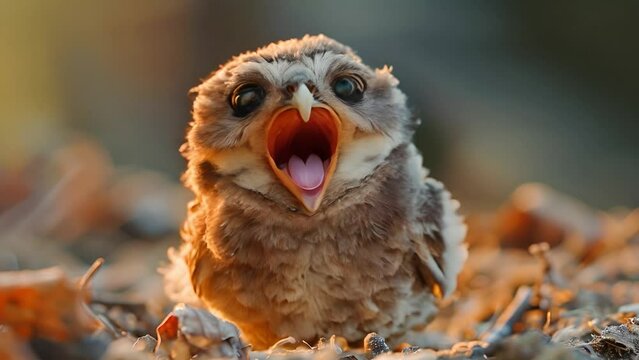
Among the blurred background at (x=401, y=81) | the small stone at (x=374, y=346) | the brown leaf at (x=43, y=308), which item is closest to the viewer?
the brown leaf at (x=43, y=308)

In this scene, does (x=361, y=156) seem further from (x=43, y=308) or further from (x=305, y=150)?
(x=43, y=308)

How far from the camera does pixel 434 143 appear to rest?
9.03m

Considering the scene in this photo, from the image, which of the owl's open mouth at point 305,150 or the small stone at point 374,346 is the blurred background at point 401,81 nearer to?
the owl's open mouth at point 305,150

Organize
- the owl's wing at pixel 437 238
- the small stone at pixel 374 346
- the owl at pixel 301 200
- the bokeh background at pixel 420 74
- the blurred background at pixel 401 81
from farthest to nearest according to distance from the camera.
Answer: the bokeh background at pixel 420 74 → the blurred background at pixel 401 81 → the owl's wing at pixel 437 238 → the owl at pixel 301 200 → the small stone at pixel 374 346

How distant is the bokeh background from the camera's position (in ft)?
29.7

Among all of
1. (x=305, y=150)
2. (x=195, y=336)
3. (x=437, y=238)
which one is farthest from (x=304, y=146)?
(x=195, y=336)

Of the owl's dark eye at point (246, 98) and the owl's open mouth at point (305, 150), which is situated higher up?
the owl's dark eye at point (246, 98)

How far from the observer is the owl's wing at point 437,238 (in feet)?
9.84

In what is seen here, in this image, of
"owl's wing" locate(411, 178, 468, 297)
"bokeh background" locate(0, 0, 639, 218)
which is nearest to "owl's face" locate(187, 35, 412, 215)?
"owl's wing" locate(411, 178, 468, 297)

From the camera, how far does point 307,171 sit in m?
2.72

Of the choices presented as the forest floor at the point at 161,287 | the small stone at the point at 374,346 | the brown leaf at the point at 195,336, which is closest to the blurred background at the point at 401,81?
the forest floor at the point at 161,287

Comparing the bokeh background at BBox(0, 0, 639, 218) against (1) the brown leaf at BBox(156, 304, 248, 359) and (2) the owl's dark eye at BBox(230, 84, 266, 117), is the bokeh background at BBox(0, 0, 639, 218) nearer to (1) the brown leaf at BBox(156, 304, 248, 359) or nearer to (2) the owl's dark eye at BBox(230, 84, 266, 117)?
(2) the owl's dark eye at BBox(230, 84, 266, 117)

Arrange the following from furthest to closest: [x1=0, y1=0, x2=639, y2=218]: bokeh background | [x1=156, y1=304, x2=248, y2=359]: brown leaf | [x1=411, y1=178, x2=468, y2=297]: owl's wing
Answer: [x1=0, y1=0, x2=639, y2=218]: bokeh background
[x1=411, y1=178, x2=468, y2=297]: owl's wing
[x1=156, y1=304, x2=248, y2=359]: brown leaf

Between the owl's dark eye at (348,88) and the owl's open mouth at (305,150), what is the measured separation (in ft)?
0.49
